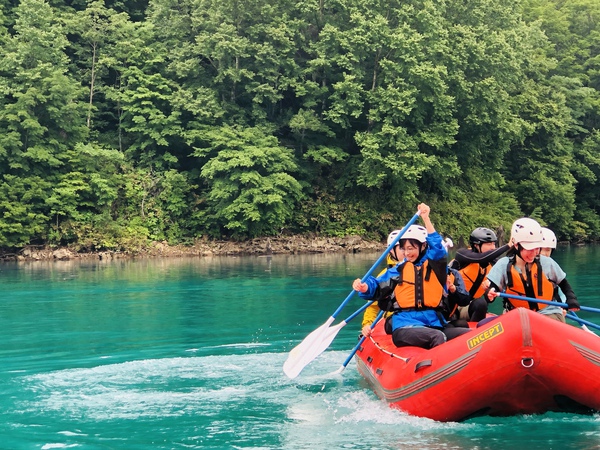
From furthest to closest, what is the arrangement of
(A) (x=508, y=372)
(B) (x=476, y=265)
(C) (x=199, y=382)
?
(C) (x=199, y=382) → (B) (x=476, y=265) → (A) (x=508, y=372)

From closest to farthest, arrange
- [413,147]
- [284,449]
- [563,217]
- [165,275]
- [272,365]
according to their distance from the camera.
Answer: [284,449] < [272,365] < [165,275] < [413,147] < [563,217]

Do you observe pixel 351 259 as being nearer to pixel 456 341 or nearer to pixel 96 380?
pixel 96 380

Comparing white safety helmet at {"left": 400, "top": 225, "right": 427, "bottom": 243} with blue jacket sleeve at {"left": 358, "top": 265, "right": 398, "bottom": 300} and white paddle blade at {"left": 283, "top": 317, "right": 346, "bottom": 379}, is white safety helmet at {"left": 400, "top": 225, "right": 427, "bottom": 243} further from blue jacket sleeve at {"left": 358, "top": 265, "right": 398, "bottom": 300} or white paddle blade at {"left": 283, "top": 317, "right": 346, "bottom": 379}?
white paddle blade at {"left": 283, "top": 317, "right": 346, "bottom": 379}

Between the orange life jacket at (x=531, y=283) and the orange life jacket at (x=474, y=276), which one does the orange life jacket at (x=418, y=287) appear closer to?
the orange life jacket at (x=531, y=283)

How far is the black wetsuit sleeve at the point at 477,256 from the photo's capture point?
7.84 meters

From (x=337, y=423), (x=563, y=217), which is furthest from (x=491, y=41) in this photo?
(x=337, y=423)

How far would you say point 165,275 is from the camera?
2228cm

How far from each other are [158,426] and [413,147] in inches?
960

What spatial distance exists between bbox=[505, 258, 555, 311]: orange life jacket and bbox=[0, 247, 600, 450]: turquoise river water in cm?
103

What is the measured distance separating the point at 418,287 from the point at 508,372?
137cm

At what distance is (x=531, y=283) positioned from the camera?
7.21 meters

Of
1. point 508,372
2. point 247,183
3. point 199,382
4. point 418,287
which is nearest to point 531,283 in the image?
point 418,287

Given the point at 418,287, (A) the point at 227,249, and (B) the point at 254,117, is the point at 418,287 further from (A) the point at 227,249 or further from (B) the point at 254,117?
(B) the point at 254,117

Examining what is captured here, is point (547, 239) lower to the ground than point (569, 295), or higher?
higher
